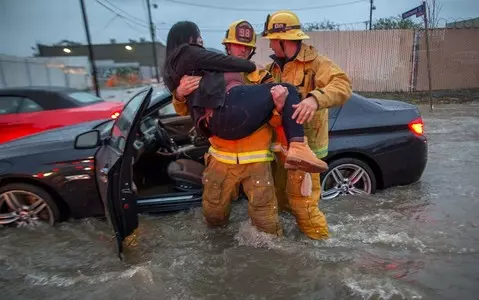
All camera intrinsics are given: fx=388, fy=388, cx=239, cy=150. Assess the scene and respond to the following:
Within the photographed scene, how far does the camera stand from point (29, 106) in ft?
21.6

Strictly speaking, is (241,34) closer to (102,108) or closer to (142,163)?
(142,163)

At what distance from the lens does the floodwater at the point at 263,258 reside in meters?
2.66

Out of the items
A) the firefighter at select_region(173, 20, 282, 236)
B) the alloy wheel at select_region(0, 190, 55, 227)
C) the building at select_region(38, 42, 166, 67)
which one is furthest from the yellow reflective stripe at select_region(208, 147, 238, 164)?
the building at select_region(38, 42, 166, 67)

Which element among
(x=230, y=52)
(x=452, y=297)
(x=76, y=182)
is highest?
(x=230, y=52)

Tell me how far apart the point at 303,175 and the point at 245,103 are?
2.35 feet

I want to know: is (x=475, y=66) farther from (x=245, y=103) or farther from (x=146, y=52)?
(x=146, y=52)

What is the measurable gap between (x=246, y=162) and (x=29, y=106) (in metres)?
5.33

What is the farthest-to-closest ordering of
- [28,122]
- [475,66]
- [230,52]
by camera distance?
[475,66] < [28,122] < [230,52]

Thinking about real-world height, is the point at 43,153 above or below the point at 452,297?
above

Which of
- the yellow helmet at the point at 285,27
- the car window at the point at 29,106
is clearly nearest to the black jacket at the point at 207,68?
the yellow helmet at the point at 285,27

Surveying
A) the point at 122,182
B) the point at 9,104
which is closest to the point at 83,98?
the point at 9,104

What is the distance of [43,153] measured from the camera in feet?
11.4

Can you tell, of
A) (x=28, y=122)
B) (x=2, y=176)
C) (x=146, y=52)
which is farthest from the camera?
(x=146, y=52)

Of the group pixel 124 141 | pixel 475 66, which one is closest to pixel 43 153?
pixel 124 141
